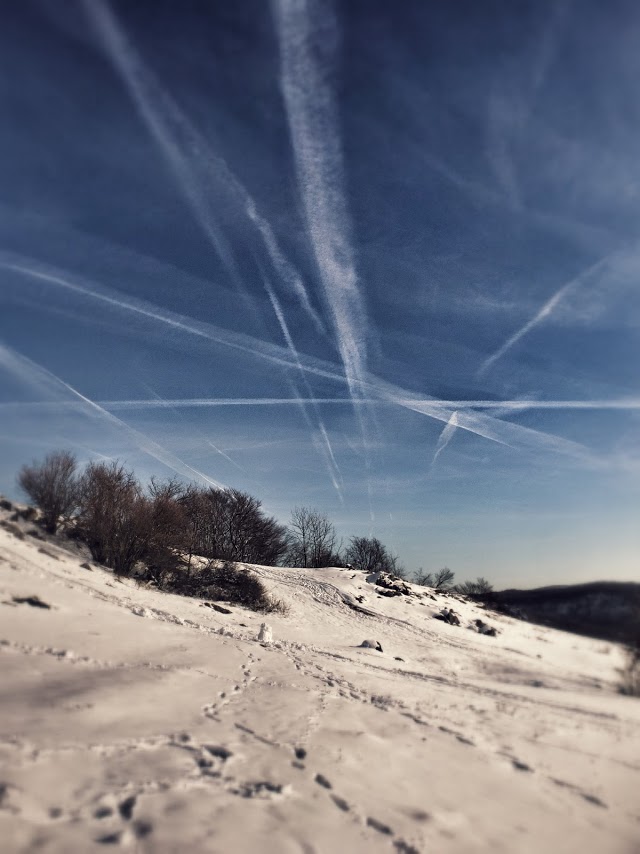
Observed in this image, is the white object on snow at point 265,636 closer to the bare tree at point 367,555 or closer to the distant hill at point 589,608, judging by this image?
the distant hill at point 589,608

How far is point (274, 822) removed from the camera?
2180mm

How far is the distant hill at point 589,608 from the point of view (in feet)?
6.55

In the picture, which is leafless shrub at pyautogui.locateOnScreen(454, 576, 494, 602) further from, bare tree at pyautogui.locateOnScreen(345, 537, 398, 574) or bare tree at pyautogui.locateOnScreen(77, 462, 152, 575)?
bare tree at pyautogui.locateOnScreen(345, 537, 398, 574)

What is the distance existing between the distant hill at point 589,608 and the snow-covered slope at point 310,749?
7cm

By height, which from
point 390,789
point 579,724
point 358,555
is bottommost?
point 390,789

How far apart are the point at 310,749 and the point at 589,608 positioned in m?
1.98

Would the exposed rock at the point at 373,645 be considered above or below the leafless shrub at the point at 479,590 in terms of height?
below

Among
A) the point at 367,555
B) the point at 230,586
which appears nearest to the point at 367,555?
the point at 367,555

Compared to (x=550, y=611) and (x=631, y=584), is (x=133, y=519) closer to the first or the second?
(x=550, y=611)

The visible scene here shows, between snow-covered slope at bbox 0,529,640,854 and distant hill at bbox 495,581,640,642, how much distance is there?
7cm

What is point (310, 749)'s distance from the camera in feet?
9.95

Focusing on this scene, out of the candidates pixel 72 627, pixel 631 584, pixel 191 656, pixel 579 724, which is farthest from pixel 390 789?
pixel 191 656

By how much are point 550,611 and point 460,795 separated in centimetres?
89

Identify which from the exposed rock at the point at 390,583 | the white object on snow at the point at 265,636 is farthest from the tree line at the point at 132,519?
the exposed rock at the point at 390,583
